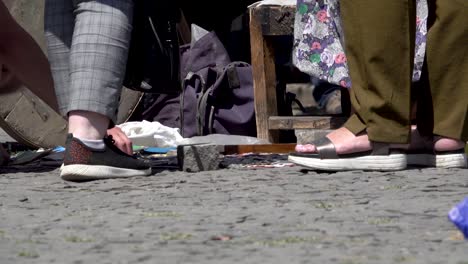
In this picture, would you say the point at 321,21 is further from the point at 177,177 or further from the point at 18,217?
the point at 18,217

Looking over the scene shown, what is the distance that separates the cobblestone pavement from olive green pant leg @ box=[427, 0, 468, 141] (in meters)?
0.18

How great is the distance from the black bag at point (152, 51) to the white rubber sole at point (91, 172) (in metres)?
0.32

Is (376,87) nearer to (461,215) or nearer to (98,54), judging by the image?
(98,54)

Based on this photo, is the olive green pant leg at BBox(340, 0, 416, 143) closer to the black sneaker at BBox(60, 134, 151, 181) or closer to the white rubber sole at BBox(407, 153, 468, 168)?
the white rubber sole at BBox(407, 153, 468, 168)

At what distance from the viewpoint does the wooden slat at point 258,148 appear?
5164mm

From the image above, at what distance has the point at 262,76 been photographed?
5.67 m

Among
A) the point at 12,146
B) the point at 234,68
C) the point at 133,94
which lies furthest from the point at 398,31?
the point at 12,146

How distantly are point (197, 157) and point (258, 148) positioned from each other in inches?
36.1

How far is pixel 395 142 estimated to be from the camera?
4020 mm

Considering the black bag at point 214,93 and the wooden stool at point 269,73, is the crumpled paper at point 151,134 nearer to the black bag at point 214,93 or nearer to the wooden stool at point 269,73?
the black bag at point 214,93

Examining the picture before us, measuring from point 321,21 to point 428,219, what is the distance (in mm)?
2109

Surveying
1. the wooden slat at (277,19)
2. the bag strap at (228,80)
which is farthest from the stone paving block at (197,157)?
the wooden slat at (277,19)

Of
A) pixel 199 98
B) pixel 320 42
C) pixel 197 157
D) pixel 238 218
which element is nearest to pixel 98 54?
pixel 197 157

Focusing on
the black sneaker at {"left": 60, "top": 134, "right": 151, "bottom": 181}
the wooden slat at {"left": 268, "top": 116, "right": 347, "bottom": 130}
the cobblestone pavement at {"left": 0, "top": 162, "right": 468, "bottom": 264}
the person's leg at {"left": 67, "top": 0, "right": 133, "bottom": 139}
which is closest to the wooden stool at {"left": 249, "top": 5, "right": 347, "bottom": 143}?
the wooden slat at {"left": 268, "top": 116, "right": 347, "bottom": 130}
